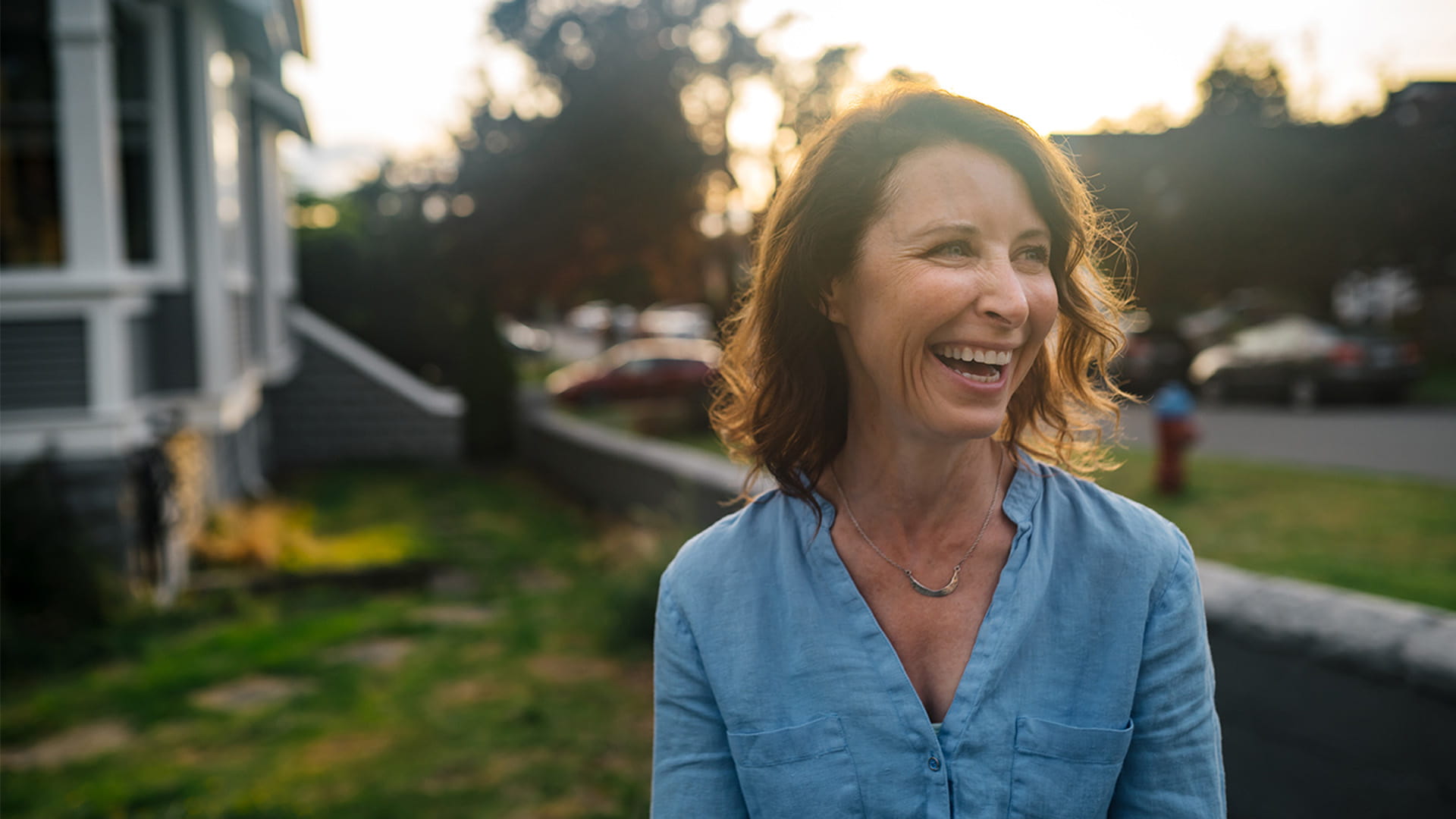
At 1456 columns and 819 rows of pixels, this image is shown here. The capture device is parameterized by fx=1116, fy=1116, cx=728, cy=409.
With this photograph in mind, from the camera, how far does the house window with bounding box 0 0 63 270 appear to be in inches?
277

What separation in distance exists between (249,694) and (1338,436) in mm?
12612

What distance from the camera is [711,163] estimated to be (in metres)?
16.0

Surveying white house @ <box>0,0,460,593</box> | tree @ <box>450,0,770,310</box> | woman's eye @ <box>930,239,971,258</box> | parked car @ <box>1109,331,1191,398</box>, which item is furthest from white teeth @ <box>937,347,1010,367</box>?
parked car @ <box>1109,331,1191,398</box>

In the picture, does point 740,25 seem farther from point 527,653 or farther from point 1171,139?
point 1171,139

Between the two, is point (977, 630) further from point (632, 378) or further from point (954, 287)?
point (632, 378)

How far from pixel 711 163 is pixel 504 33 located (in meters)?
3.89

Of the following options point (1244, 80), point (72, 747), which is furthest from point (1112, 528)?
point (1244, 80)

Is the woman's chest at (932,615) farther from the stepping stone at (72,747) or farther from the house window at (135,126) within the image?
the house window at (135,126)

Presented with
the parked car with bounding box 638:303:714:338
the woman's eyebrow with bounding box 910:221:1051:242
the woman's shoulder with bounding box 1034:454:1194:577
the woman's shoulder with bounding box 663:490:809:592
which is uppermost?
the woman's eyebrow with bounding box 910:221:1051:242

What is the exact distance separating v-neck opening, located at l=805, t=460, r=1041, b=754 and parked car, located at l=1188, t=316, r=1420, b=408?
58.6 ft

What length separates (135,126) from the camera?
25.9 ft

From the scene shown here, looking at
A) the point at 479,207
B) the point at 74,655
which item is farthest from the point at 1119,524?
the point at 479,207

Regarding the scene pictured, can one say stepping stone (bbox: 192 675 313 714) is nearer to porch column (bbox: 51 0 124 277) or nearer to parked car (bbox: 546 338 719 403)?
porch column (bbox: 51 0 124 277)

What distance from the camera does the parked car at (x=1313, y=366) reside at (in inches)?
675
